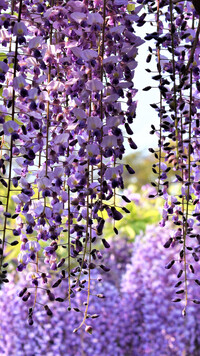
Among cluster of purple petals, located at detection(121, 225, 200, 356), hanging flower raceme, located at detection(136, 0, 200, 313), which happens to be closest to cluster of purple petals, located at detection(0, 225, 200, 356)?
cluster of purple petals, located at detection(121, 225, 200, 356)

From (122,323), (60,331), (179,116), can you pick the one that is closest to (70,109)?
(179,116)

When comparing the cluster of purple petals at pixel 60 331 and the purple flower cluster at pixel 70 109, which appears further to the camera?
the cluster of purple petals at pixel 60 331

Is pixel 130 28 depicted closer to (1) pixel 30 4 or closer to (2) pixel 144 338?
(1) pixel 30 4

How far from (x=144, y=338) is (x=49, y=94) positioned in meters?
2.91

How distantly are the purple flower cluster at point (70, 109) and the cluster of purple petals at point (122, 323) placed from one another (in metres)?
2.60

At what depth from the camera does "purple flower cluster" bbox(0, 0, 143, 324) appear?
84 cm

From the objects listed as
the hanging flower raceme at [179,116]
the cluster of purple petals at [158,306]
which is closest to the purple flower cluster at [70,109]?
the hanging flower raceme at [179,116]

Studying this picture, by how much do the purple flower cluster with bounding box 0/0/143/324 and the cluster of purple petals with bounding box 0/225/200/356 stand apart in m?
2.60

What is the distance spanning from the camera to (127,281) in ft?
12.3

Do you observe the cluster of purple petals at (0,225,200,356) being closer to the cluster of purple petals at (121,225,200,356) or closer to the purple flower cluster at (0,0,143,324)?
the cluster of purple petals at (121,225,200,356)

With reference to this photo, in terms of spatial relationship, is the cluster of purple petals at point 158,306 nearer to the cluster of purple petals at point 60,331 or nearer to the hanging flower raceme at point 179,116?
the cluster of purple petals at point 60,331

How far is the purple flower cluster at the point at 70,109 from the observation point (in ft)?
2.77

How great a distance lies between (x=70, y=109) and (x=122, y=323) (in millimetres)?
2891

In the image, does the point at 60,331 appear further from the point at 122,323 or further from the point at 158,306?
the point at 158,306
